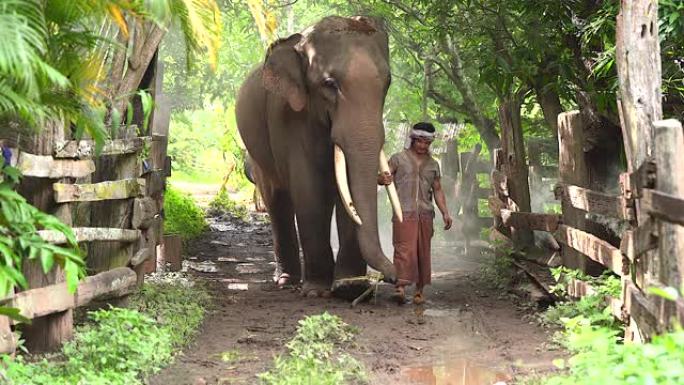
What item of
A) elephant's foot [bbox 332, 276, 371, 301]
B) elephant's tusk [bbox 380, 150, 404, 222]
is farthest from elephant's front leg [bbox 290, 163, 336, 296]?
elephant's tusk [bbox 380, 150, 404, 222]

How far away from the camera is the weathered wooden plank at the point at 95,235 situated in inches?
272

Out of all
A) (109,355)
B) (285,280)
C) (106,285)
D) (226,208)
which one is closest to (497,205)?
(285,280)

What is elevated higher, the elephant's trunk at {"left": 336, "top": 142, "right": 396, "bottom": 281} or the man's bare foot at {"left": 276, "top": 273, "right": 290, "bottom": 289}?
the elephant's trunk at {"left": 336, "top": 142, "right": 396, "bottom": 281}

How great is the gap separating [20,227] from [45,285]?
1.94 metres

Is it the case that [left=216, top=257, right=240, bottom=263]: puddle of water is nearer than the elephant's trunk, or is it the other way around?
the elephant's trunk

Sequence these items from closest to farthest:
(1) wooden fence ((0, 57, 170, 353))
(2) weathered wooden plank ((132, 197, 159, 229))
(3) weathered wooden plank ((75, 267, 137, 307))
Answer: (1) wooden fence ((0, 57, 170, 353)) → (3) weathered wooden plank ((75, 267, 137, 307)) → (2) weathered wooden plank ((132, 197, 159, 229))

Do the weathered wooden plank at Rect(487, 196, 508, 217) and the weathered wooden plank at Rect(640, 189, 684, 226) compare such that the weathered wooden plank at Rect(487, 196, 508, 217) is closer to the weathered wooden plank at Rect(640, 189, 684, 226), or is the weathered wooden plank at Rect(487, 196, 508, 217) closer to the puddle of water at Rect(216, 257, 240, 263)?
the puddle of water at Rect(216, 257, 240, 263)

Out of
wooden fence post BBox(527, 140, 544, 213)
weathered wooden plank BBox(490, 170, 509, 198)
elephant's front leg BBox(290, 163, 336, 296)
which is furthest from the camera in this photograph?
wooden fence post BBox(527, 140, 544, 213)

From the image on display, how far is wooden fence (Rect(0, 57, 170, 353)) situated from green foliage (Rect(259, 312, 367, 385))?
1579 millimetres

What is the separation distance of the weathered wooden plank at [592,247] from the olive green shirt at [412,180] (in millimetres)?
1388

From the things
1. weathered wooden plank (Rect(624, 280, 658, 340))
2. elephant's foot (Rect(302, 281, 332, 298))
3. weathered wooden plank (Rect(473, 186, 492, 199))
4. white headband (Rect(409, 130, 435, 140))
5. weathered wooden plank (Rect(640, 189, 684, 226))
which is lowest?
elephant's foot (Rect(302, 281, 332, 298))

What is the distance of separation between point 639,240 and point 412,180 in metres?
3.96

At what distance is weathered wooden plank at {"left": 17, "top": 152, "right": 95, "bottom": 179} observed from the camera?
21.8 feet

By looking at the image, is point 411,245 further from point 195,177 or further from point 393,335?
point 195,177
